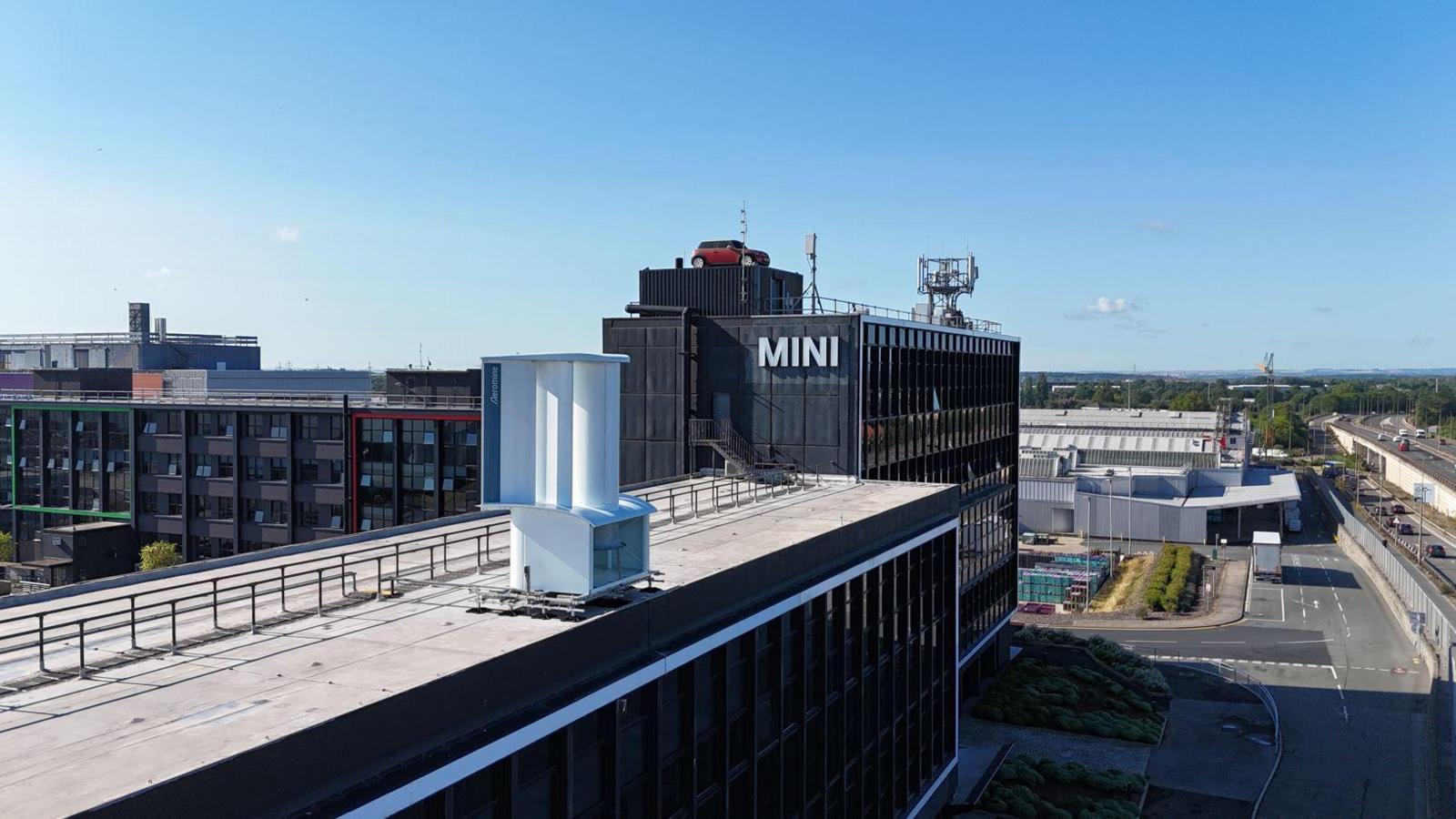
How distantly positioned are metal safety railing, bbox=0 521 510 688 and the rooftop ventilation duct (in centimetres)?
259

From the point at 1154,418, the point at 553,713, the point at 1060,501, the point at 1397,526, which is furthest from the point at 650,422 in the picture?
the point at 1154,418

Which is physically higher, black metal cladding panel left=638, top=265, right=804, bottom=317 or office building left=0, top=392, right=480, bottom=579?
black metal cladding panel left=638, top=265, right=804, bottom=317

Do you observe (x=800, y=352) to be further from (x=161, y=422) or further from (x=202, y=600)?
(x=161, y=422)

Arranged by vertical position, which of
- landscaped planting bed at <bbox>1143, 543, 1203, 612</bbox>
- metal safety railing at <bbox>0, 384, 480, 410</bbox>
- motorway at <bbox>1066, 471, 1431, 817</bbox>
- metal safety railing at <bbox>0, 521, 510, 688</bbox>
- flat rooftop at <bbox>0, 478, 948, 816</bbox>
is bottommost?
motorway at <bbox>1066, 471, 1431, 817</bbox>

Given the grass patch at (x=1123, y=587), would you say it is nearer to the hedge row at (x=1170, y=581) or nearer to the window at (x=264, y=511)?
the hedge row at (x=1170, y=581)

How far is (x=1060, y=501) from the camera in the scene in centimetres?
11369

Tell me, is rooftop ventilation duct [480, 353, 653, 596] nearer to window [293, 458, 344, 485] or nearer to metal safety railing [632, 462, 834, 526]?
metal safety railing [632, 462, 834, 526]

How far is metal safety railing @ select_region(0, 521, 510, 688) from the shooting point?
15.8 meters

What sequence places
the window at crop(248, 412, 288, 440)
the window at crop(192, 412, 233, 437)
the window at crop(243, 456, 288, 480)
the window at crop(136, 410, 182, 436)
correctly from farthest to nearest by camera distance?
1. the window at crop(136, 410, 182, 436)
2. the window at crop(192, 412, 233, 437)
3. the window at crop(243, 456, 288, 480)
4. the window at crop(248, 412, 288, 440)

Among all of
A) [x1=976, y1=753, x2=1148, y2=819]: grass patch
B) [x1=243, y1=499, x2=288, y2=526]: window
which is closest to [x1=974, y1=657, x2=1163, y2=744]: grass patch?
[x1=976, y1=753, x2=1148, y2=819]: grass patch

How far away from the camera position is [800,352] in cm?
4431

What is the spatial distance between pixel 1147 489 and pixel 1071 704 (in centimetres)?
6683

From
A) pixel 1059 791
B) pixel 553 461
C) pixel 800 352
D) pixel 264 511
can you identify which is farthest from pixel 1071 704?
pixel 264 511

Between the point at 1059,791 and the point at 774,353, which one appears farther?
the point at 774,353
